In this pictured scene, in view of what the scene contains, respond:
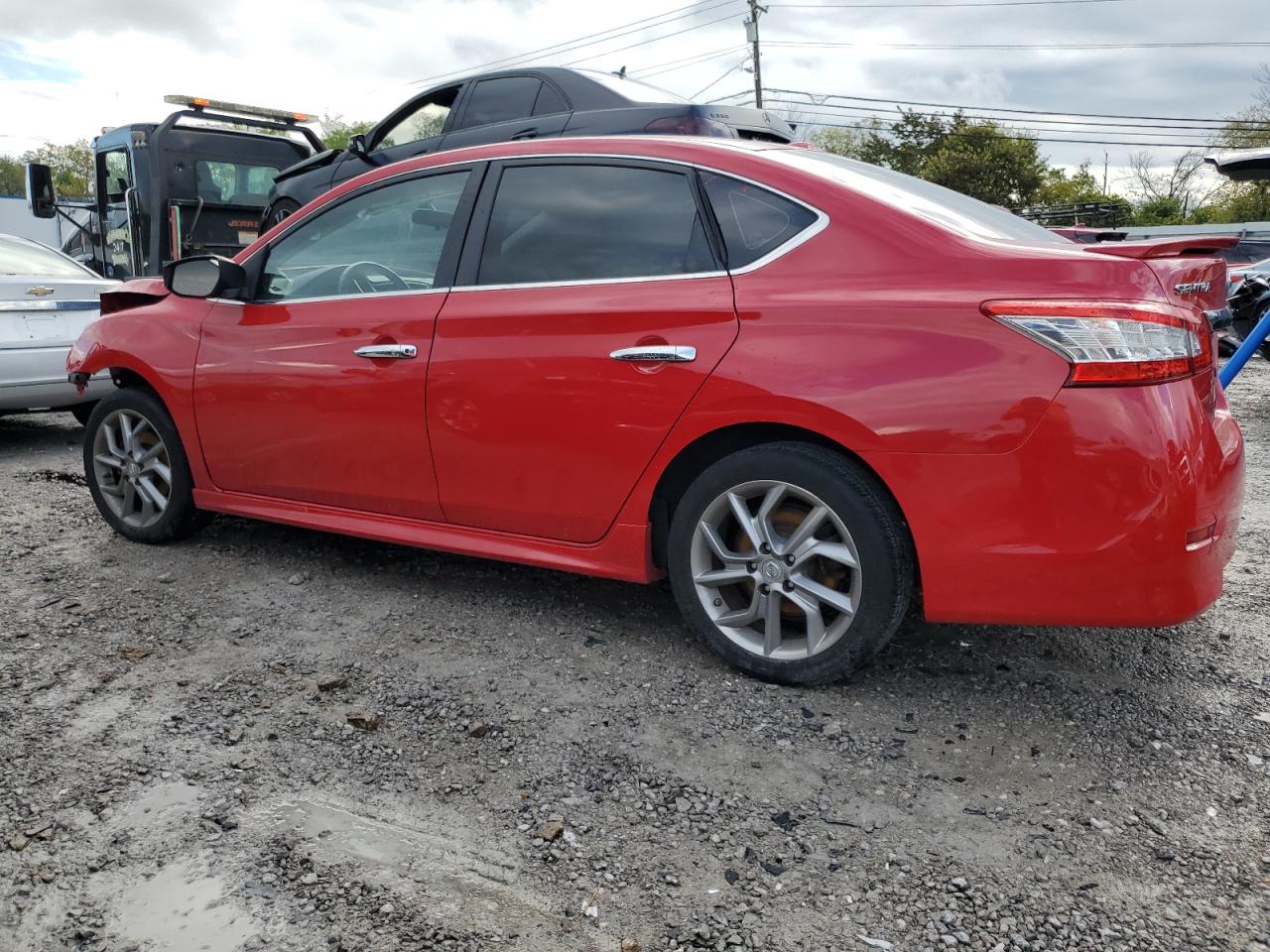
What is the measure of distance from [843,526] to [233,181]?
10.1m

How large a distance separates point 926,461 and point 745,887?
124cm

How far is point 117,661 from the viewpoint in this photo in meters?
3.52

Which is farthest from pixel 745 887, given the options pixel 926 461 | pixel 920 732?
pixel 926 461

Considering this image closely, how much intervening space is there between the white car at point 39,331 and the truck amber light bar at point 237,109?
3.75 m

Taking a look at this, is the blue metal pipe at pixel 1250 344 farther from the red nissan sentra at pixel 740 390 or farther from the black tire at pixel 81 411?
the black tire at pixel 81 411

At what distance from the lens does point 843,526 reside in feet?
10.2

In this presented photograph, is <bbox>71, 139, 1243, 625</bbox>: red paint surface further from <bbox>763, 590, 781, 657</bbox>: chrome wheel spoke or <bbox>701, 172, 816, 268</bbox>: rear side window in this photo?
<bbox>763, 590, 781, 657</bbox>: chrome wheel spoke

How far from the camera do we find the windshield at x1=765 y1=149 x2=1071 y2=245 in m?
3.22

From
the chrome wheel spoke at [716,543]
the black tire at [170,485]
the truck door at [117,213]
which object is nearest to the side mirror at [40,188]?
the truck door at [117,213]

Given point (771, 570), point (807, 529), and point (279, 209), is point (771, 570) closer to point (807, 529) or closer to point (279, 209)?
point (807, 529)

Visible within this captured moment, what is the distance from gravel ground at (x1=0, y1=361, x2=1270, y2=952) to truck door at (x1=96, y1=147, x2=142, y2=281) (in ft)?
25.8

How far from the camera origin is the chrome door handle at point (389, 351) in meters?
3.83

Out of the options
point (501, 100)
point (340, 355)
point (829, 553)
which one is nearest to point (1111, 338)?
point (829, 553)

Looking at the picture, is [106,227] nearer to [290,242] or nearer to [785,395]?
[290,242]
